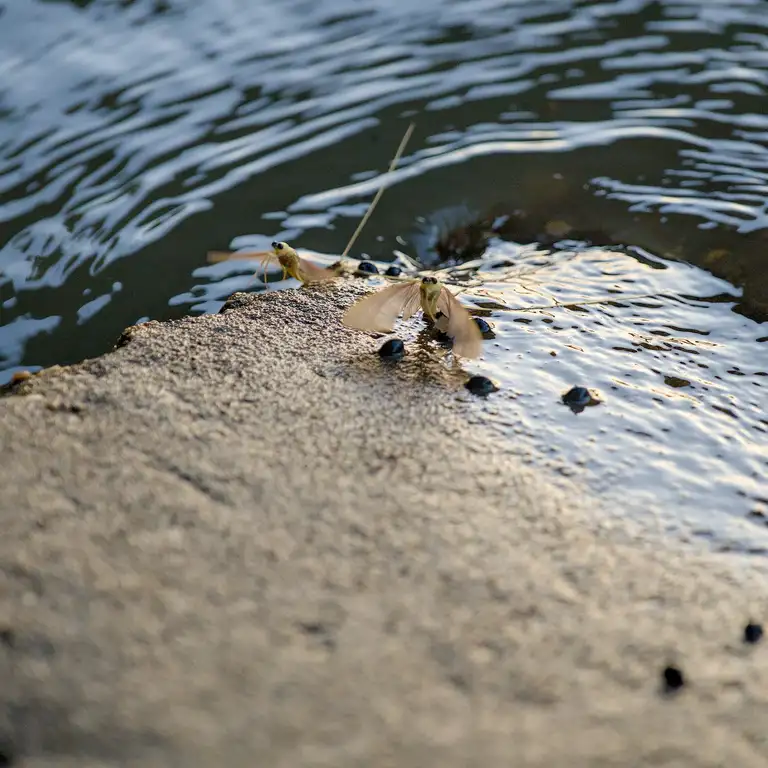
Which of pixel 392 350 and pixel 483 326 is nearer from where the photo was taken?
pixel 392 350

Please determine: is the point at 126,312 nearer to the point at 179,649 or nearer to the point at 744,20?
the point at 179,649

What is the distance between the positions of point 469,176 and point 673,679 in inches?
151

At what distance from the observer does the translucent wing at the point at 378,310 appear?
10.9ft

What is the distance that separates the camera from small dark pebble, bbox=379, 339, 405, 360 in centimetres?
326

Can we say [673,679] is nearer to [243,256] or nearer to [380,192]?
[243,256]

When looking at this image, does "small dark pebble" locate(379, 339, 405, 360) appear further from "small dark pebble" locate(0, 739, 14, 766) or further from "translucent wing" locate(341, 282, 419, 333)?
"small dark pebble" locate(0, 739, 14, 766)

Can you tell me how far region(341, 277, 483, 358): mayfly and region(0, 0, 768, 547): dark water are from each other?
165 millimetres

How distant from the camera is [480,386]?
308 centimetres

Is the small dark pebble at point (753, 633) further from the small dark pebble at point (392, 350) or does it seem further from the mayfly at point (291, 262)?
the mayfly at point (291, 262)

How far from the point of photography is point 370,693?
1.96 meters

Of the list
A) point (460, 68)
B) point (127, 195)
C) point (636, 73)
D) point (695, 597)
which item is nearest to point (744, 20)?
point (636, 73)

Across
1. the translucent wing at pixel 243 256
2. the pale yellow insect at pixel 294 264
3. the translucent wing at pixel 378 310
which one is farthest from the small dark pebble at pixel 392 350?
the translucent wing at pixel 243 256

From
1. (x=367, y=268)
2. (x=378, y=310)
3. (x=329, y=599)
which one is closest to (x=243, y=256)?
(x=367, y=268)

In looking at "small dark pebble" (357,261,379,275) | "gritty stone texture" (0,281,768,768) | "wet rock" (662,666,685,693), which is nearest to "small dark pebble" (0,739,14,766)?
"gritty stone texture" (0,281,768,768)
